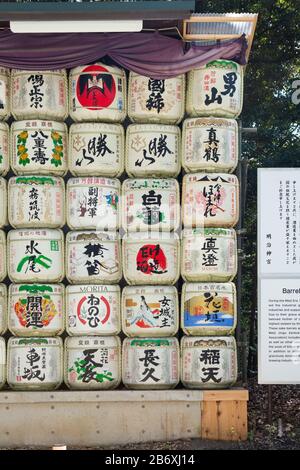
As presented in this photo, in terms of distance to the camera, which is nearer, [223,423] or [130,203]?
[223,423]

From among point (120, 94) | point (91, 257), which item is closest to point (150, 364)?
point (91, 257)

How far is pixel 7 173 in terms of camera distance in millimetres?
6426

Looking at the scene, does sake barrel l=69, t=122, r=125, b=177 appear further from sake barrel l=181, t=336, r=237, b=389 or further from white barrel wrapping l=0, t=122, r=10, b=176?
sake barrel l=181, t=336, r=237, b=389

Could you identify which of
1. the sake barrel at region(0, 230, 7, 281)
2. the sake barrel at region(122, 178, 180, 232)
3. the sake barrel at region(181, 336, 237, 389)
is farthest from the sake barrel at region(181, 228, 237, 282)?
the sake barrel at region(0, 230, 7, 281)

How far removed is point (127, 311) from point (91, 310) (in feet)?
1.17

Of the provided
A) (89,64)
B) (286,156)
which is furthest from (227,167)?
(286,156)

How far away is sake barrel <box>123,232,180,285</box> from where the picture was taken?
6168 millimetres

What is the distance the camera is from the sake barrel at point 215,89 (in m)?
6.24

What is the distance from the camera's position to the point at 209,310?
6172 millimetres

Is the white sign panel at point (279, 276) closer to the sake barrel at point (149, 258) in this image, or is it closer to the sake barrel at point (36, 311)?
the sake barrel at point (149, 258)

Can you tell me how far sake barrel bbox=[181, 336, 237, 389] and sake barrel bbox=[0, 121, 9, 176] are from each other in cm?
249

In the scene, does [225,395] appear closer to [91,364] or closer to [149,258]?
[91,364]

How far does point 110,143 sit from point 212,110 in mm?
1067

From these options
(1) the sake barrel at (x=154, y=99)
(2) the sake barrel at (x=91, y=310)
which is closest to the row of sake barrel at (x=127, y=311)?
(2) the sake barrel at (x=91, y=310)
